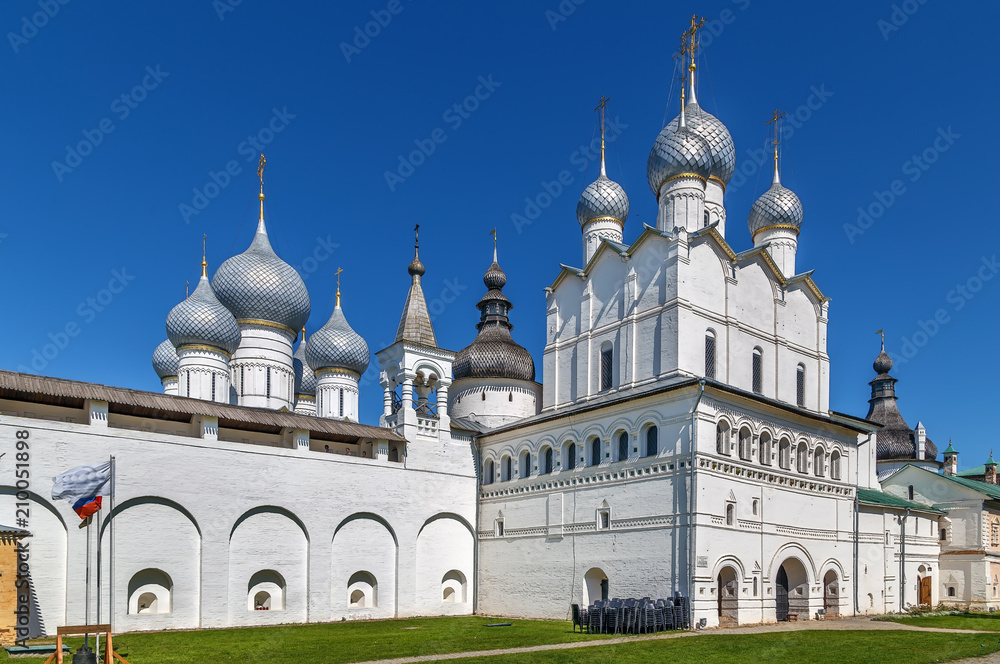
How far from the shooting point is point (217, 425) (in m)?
23.1

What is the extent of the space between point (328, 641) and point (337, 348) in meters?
20.3

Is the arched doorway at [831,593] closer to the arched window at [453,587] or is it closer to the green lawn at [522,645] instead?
the green lawn at [522,645]

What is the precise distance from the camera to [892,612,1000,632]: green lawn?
2129 centimetres

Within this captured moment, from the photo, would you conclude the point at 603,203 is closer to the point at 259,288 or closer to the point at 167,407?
the point at 259,288

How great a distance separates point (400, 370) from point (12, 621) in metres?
13.9

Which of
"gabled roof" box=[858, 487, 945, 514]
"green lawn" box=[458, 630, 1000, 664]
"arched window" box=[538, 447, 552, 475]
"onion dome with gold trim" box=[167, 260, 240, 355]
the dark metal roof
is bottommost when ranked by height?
"green lawn" box=[458, 630, 1000, 664]

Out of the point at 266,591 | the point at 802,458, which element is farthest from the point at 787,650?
the point at 266,591

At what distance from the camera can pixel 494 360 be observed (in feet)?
105

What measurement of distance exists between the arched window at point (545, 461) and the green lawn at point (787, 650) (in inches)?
347

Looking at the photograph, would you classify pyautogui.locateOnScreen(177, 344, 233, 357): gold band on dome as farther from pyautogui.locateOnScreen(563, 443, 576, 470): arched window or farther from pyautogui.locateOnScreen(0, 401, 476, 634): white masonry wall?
pyautogui.locateOnScreen(563, 443, 576, 470): arched window

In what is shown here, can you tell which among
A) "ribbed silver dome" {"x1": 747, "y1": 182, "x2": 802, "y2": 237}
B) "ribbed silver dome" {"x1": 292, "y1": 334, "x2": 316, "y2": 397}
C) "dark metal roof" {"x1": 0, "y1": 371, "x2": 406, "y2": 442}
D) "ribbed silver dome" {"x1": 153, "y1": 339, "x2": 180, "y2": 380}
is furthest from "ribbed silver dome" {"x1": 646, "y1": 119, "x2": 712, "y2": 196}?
"ribbed silver dome" {"x1": 153, "y1": 339, "x2": 180, "y2": 380}

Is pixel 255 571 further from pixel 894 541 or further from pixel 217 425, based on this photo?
pixel 894 541

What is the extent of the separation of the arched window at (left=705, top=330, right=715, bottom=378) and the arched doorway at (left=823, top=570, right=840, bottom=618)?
691 centimetres

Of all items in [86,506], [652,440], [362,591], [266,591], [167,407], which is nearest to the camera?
[86,506]
